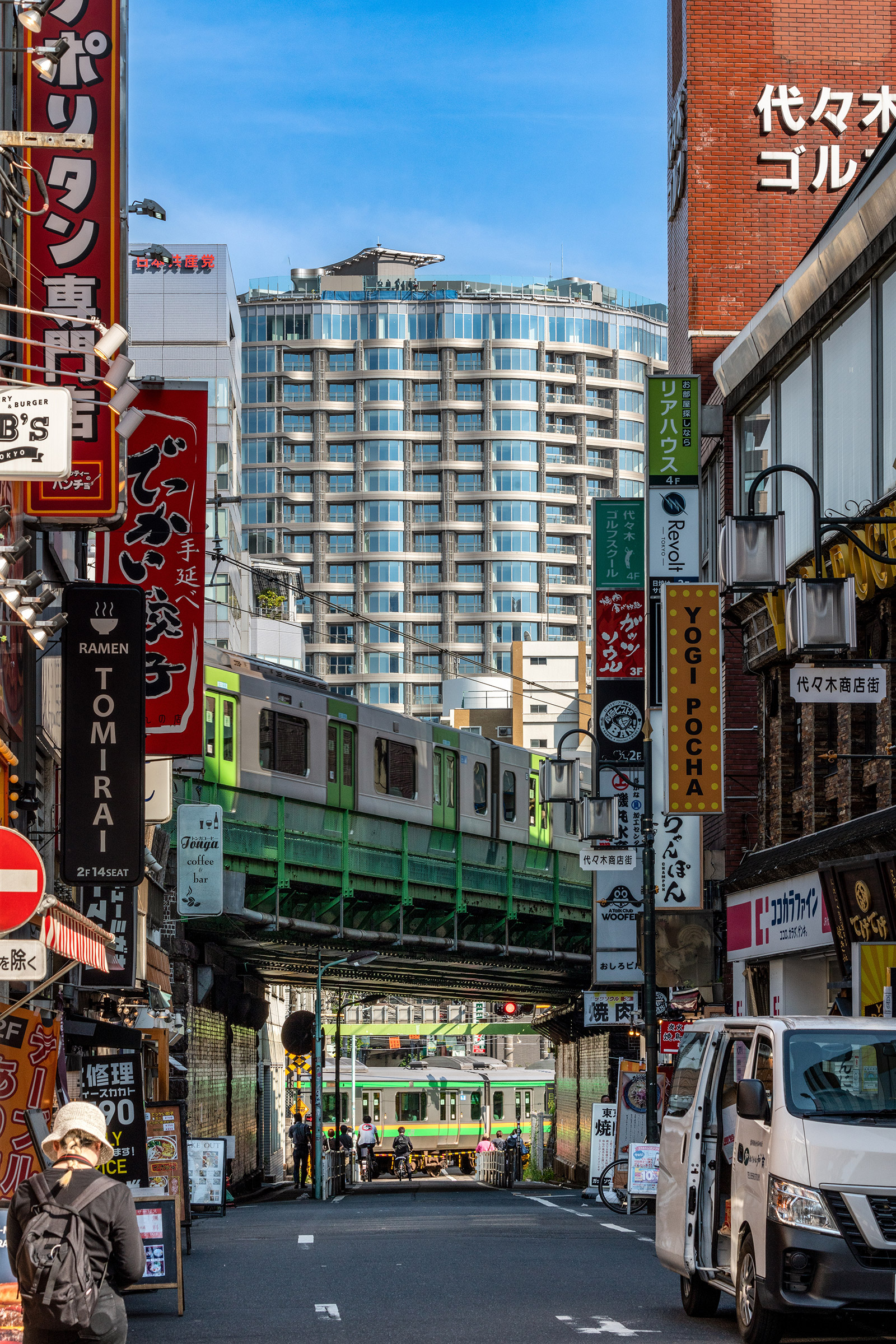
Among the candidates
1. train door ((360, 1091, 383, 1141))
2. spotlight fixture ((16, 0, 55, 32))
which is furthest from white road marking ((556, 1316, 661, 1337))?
train door ((360, 1091, 383, 1141))

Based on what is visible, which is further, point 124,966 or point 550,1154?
point 550,1154

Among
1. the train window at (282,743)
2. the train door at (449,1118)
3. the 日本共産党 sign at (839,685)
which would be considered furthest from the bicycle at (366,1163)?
the 日本共産党 sign at (839,685)

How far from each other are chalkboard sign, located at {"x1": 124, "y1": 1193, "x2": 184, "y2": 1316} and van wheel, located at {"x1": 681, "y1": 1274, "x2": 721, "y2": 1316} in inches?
146

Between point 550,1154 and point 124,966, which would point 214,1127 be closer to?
point 124,966

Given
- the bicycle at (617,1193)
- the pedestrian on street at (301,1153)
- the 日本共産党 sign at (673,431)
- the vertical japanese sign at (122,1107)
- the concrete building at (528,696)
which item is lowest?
the pedestrian on street at (301,1153)

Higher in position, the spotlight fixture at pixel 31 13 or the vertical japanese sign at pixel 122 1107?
the spotlight fixture at pixel 31 13

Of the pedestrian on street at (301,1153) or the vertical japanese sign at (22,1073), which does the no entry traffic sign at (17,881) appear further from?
the pedestrian on street at (301,1153)

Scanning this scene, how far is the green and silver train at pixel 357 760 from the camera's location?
3881 centimetres

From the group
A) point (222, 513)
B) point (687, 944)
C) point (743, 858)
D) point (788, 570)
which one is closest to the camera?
point (788, 570)

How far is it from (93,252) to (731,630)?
18.4 m

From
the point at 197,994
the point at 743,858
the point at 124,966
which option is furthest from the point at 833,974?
the point at 197,994

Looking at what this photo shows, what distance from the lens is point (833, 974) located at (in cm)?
2734

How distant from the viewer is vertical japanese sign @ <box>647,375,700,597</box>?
32.0m

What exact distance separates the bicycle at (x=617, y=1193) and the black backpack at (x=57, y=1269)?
19.3m
